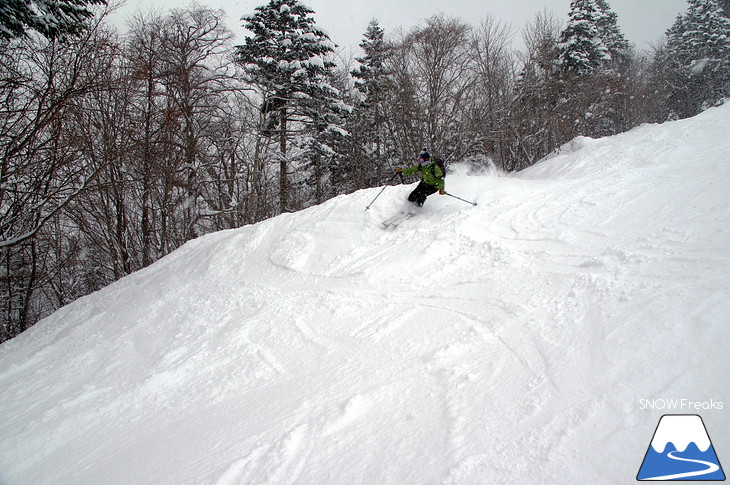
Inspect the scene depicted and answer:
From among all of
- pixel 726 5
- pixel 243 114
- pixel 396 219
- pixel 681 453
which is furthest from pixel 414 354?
pixel 726 5

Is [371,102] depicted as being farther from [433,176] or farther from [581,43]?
[433,176]

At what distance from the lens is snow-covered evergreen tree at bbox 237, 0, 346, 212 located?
15812 millimetres

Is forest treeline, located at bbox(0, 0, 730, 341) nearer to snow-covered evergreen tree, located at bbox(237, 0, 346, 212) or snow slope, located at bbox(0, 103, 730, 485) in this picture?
snow-covered evergreen tree, located at bbox(237, 0, 346, 212)

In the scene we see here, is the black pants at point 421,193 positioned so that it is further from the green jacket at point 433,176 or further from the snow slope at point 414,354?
the snow slope at point 414,354

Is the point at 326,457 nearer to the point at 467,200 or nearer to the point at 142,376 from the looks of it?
the point at 142,376

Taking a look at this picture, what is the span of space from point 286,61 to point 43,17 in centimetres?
1051

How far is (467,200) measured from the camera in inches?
311

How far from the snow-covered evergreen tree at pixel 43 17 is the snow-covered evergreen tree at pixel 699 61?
36836 mm

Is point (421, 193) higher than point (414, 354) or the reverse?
higher

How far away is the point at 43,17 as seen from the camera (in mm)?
6609

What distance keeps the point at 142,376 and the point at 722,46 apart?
40.0m

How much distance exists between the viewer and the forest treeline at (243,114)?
784 centimetres

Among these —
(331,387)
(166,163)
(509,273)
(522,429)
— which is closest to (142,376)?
(331,387)

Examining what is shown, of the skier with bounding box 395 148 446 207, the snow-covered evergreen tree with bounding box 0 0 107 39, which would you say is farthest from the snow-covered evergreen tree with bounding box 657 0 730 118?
the snow-covered evergreen tree with bounding box 0 0 107 39
